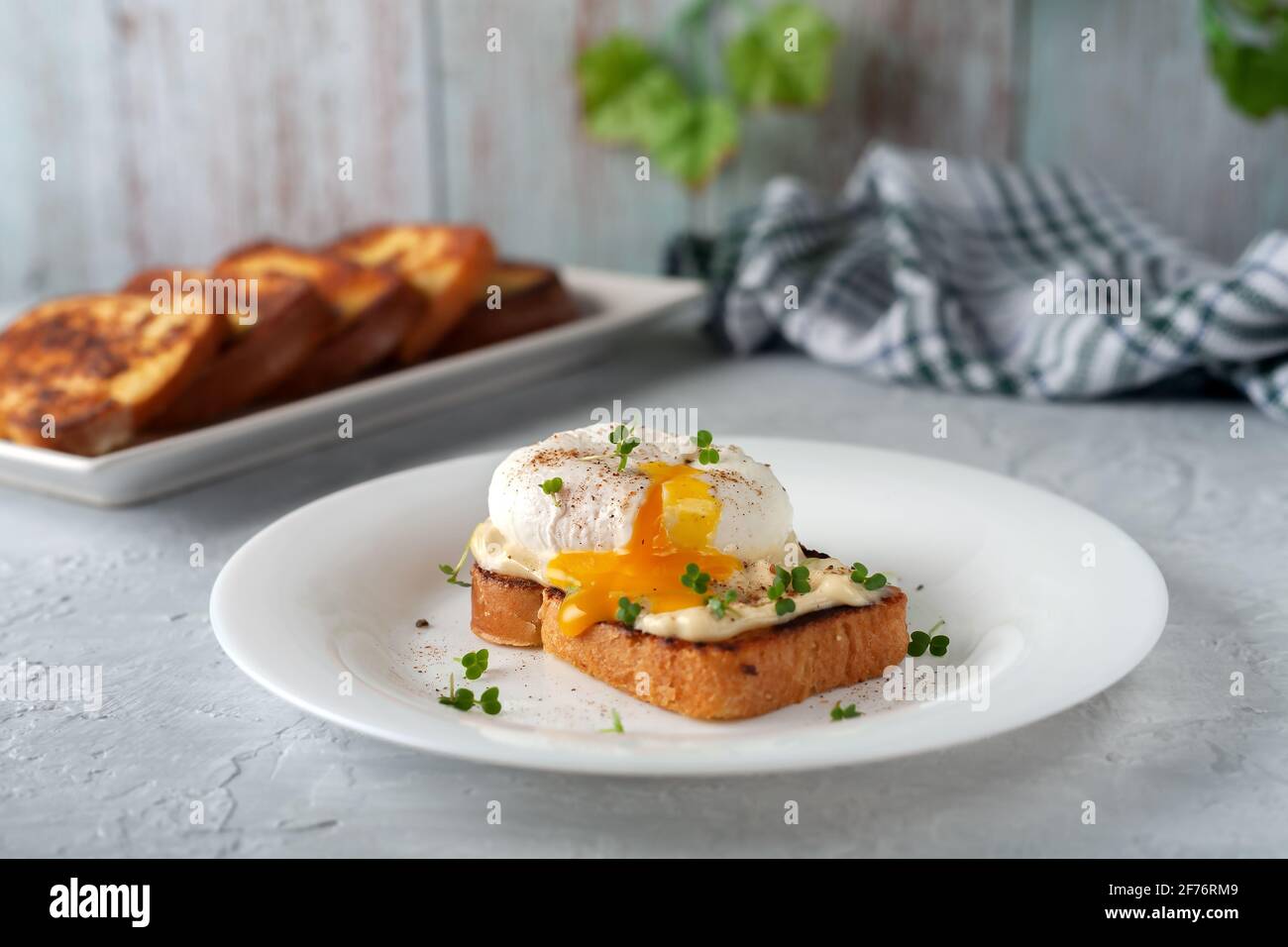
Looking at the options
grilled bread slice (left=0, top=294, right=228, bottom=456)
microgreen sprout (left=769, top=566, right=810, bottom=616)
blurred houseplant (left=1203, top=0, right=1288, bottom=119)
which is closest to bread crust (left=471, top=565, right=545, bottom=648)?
microgreen sprout (left=769, top=566, right=810, bottom=616)

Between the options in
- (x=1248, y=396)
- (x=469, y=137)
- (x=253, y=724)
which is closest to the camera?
(x=253, y=724)

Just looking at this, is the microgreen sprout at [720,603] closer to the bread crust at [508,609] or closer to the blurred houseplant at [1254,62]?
the bread crust at [508,609]

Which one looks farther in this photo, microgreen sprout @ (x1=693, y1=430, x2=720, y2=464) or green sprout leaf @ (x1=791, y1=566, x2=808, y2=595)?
microgreen sprout @ (x1=693, y1=430, x2=720, y2=464)

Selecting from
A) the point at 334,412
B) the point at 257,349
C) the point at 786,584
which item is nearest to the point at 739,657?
the point at 786,584

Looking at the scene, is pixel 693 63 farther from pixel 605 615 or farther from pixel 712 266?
pixel 605 615

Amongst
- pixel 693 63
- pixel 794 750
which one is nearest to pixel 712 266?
pixel 693 63

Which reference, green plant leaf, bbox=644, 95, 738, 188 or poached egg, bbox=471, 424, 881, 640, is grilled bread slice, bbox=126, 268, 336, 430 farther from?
green plant leaf, bbox=644, 95, 738, 188
